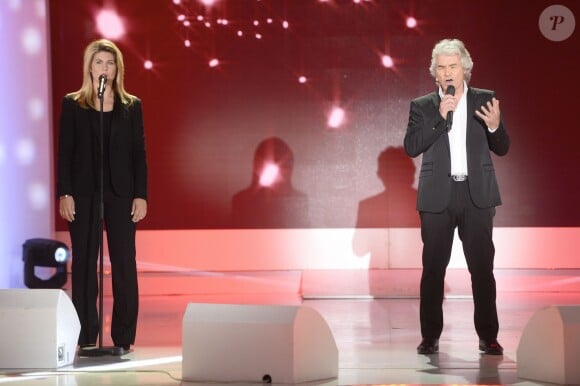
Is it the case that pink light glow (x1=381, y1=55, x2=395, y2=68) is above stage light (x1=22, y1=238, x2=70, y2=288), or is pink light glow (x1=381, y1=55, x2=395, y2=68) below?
above

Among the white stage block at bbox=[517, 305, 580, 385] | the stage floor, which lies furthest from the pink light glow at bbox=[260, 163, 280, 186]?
the white stage block at bbox=[517, 305, 580, 385]

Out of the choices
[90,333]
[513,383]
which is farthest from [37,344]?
[513,383]

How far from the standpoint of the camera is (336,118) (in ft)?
24.7

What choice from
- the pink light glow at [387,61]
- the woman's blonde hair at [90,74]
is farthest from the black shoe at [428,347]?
the pink light glow at [387,61]

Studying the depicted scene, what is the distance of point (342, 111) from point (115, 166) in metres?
3.38

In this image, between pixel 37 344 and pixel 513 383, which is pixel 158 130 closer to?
pixel 37 344

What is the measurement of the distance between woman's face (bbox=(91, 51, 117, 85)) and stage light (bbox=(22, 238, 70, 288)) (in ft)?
8.73

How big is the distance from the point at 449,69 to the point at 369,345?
1.36 metres

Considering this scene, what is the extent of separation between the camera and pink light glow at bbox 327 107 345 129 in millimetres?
7527

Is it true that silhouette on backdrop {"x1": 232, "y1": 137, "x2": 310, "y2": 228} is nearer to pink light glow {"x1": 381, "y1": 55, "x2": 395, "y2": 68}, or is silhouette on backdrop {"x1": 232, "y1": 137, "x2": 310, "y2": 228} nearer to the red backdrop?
the red backdrop

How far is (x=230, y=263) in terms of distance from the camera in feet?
24.8

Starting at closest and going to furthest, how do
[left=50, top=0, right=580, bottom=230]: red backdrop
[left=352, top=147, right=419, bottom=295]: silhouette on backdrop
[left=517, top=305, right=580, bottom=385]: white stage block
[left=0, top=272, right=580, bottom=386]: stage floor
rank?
[left=517, top=305, right=580, bottom=385]: white stage block < [left=0, top=272, right=580, bottom=386]: stage floor < [left=50, top=0, right=580, bottom=230]: red backdrop < [left=352, top=147, right=419, bottom=295]: silhouette on backdrop

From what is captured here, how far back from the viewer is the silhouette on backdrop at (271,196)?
24.8ft

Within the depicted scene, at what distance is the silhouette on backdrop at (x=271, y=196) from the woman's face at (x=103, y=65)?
10.5 ft
